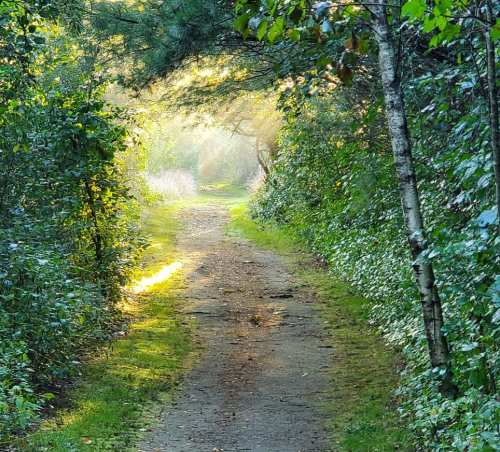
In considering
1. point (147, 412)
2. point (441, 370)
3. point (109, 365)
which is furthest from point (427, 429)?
point (109, 365)

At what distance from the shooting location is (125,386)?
759 cm

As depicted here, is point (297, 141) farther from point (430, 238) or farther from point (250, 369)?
point (430, 238)

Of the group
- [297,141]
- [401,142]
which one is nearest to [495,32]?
[401,142]

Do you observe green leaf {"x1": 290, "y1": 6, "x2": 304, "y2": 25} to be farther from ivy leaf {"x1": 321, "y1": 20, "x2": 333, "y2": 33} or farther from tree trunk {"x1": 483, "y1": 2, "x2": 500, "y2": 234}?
tree trunk {"x1": 483, "y1": 2, "x2": 500, "y2": 234}

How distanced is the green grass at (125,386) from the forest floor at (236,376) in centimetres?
2

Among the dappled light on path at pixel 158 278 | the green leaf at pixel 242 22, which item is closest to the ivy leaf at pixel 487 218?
the green leaf at pixel 242 22

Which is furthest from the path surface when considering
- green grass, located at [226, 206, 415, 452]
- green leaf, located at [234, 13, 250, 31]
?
green leaf, located at [234, 13, 250, 31]

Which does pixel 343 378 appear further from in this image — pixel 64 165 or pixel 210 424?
pixel 64 165

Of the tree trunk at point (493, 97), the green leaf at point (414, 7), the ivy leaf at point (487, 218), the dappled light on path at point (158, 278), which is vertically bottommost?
Result: the ivy leaf at point (487, 218)

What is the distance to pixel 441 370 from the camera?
4.45 metres

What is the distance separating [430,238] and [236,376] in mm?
4307

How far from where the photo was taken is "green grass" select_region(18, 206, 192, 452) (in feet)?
19.3

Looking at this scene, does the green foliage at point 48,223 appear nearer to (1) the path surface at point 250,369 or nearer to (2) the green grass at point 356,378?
(1) the path surface at point 250,369

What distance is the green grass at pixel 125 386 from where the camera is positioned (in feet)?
19.3
